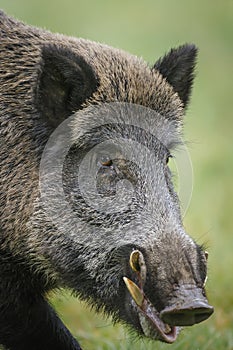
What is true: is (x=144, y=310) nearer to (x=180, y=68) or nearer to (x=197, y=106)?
(x=180, y=68)

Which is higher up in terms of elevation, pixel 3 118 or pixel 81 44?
pixel 81 44

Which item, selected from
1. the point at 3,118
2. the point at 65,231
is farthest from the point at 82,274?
the point at 3,118

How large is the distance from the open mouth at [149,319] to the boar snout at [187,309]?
0.47 ft

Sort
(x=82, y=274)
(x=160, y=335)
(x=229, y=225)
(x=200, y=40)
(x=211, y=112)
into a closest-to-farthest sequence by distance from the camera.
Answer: (x=160, y=335), (x=82, y=274), (x=229, y=225), (x=211, y=112), (x=200, y=40)

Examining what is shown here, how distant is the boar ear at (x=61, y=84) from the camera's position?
5316 millimetres

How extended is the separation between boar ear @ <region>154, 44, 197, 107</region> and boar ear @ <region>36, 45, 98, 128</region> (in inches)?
27.3

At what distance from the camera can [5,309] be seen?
5.70m

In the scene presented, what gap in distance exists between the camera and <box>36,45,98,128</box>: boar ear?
5316 millimetres

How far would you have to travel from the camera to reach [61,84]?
5.46 m

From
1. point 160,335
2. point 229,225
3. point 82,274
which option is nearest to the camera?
point 160,335

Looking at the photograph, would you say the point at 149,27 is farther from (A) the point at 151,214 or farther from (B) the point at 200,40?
(A) the point at 151,214

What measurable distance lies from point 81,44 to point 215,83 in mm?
9541

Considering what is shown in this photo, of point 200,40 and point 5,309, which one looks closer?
point 5,309

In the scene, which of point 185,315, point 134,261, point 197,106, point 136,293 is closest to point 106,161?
point 134,261
